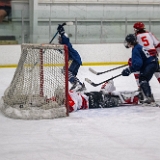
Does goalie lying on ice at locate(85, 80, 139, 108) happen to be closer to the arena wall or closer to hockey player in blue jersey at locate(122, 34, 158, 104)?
hockey player in blue jersey at locate(122, 34, 158, 104)

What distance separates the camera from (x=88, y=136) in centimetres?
376

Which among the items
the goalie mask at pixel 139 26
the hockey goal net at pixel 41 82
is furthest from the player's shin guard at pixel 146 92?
the hockey goal net at pixel 41 82

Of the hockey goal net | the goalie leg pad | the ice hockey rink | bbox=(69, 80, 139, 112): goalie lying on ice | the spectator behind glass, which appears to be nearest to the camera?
the ice hockey rink

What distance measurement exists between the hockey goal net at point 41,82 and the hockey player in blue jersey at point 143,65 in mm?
687

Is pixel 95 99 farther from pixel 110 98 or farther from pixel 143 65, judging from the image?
pixel 143 65

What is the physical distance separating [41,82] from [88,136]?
2.73 ft

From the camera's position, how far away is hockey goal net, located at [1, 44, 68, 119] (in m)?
4.33

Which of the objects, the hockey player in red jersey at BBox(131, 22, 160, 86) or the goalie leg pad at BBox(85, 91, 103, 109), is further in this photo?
the hockey player in red jersey at BBox(131, 22, 160, 86)

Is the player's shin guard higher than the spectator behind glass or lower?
lower

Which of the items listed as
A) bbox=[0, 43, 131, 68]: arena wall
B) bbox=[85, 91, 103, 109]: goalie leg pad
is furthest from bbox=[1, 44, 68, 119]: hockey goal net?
bbox=[0, 43, 131, 68]: arena wall

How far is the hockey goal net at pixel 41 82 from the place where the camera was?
4328mm

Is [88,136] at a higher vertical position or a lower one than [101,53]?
lower

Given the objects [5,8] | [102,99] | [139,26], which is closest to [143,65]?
[139,26]

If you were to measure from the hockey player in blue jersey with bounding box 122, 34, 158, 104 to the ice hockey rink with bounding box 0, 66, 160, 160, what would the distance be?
0.17m
